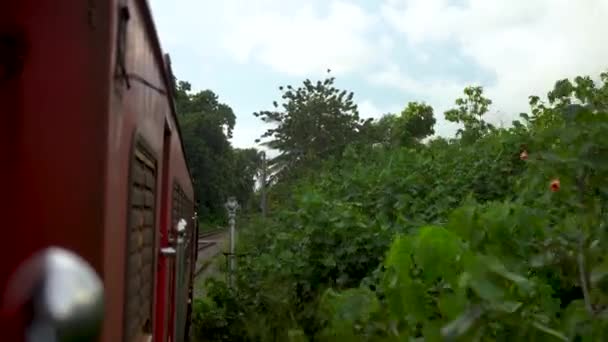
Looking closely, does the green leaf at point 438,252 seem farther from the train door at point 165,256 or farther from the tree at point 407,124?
the tree at point 407,124

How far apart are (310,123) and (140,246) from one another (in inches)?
791

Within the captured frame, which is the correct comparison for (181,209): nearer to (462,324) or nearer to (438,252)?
(438,252)

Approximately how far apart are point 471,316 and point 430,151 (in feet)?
26.4

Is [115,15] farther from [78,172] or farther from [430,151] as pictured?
[430,151]

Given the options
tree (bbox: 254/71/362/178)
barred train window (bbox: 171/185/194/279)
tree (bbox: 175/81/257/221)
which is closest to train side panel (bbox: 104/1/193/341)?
barred train window (bbox: 171/185/194/279)

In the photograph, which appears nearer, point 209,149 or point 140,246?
point 140,246

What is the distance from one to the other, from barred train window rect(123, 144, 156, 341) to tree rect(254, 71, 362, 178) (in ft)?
62.8

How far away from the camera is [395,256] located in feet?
6.30

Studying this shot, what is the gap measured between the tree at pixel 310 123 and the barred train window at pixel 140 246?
19.1m

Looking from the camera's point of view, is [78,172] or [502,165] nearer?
[78,172]

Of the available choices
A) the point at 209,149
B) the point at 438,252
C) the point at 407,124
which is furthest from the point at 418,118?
the point at 438,252

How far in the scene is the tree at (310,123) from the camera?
878 inches

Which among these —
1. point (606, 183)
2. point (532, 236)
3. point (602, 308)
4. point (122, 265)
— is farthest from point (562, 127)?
point (122, 265)

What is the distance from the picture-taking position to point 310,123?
2220cm
